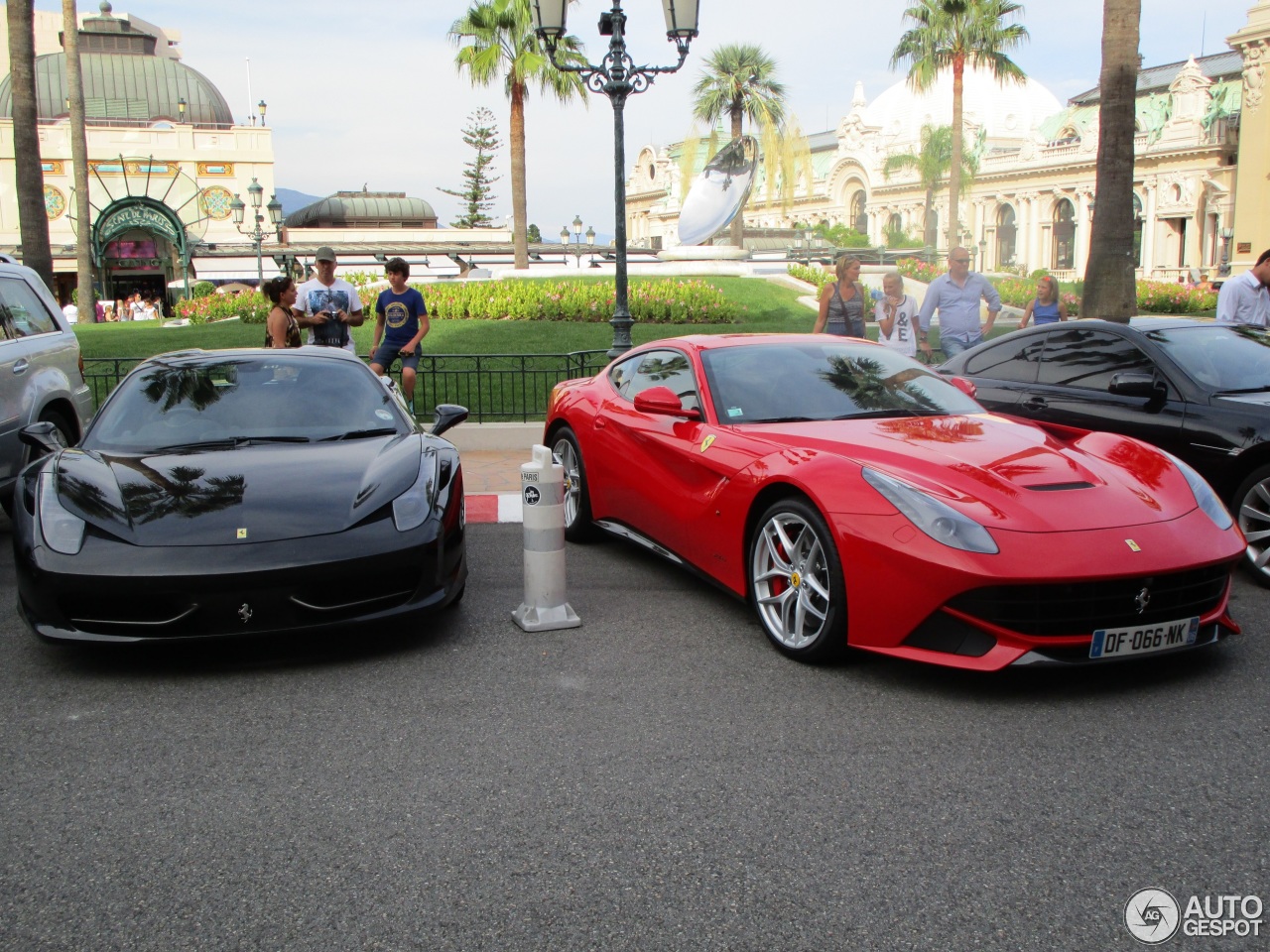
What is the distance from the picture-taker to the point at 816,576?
4438mm

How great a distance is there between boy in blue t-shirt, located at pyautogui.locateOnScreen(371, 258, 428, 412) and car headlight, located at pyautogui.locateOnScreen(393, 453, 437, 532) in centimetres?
526

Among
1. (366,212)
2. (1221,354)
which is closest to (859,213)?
(366,212)

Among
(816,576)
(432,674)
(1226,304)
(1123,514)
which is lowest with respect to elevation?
(432,674)

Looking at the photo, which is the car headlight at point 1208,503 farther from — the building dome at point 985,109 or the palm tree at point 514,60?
the building dome at point 985,109

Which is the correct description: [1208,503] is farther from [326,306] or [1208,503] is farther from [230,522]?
[326,306]

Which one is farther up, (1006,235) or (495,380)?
(1006,235)

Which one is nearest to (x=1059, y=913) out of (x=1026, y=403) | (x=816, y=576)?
(x=816, y=576)

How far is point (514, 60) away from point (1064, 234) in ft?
215

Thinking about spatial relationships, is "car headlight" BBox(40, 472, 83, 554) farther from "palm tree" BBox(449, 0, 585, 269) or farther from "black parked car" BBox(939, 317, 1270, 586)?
"palm tree" BBox(449, 0, 585, 269)

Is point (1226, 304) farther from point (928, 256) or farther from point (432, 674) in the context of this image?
point (928, 256)

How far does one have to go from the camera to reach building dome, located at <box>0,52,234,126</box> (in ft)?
244

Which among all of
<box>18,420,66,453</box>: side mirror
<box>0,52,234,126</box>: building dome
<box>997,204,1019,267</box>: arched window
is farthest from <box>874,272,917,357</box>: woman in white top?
<box>997,204,1019,267</box>: arched window

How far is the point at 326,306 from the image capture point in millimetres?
9609

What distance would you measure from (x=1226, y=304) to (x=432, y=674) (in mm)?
7109
